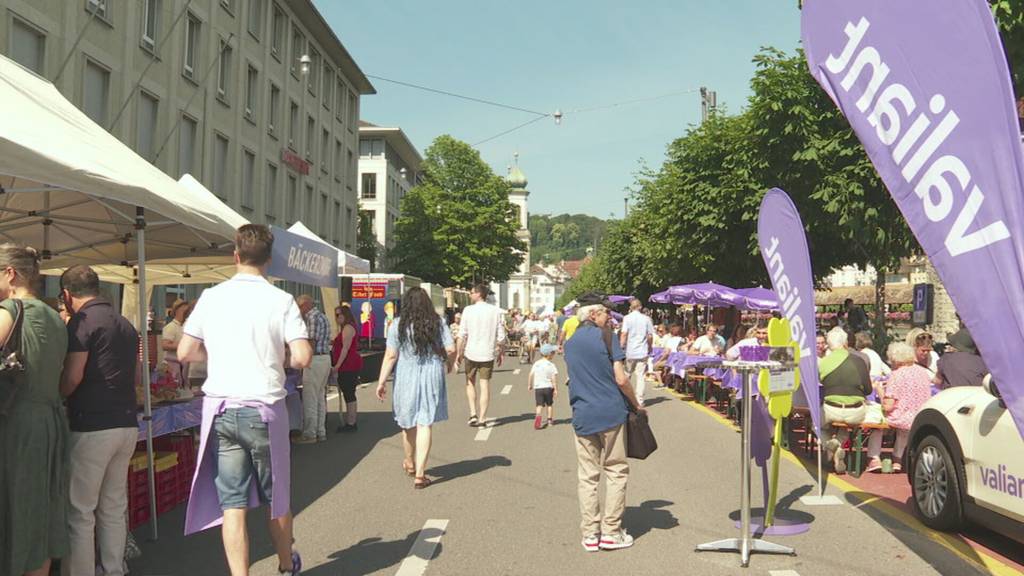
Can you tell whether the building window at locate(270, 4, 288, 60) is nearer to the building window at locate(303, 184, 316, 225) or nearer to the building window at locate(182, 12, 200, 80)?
the building window at locate(303, 184, 316, 225)

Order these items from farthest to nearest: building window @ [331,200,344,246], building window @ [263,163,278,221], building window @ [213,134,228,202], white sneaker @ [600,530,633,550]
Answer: building window @ [331,200,344,246], building window @ [263,163,278,221], building window @ [213,134,228,202], white sneaker @ [600,530,633,550]

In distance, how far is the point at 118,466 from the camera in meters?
4.93

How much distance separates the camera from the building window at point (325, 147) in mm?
43219

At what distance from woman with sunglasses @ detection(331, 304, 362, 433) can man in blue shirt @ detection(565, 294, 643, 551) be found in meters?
5.91

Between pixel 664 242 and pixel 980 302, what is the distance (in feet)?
92.4

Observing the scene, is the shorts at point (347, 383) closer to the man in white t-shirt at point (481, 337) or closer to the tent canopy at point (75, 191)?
the man in white t-shirt at point (481, 337)

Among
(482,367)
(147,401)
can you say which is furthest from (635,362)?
(147,401)

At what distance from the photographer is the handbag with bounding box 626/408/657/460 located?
19.1ft

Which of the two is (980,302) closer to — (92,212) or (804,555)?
(804,555)

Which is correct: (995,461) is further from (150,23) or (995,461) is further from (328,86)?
(328,86)

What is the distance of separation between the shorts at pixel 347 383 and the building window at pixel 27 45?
11.9m

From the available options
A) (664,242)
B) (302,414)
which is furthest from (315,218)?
(302,414)

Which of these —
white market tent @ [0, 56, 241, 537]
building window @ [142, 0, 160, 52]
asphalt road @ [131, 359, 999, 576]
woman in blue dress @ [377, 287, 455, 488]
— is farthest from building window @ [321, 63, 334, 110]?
woman in blue dress @ [377, 287, 455, 488]

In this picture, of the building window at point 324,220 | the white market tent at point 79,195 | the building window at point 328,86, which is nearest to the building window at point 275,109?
the building window at point 328,86
